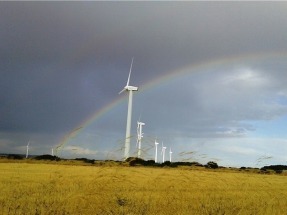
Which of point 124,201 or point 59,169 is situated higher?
point 59,169

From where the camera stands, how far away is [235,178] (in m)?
12.8

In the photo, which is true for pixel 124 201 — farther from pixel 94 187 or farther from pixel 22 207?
pixel 22 207

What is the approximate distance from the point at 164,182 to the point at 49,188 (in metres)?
3.89

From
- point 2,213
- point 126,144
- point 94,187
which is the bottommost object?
point 2,213

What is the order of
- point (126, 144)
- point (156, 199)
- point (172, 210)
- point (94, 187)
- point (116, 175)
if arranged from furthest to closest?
point (156, 199)
point (172, 210)
point (94, 187)
point (116, 175)
point (126, 144)

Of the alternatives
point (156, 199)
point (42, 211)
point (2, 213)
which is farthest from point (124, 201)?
point (156, 199)

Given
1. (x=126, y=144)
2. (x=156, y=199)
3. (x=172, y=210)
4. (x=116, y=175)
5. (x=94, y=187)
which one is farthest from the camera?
(x=156, y=199)

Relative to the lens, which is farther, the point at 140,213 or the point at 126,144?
the point at 140,213

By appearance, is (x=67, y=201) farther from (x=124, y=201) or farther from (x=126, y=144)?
(x=126, y=144)

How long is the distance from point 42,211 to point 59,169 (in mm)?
1514

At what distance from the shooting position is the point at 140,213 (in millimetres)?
9766

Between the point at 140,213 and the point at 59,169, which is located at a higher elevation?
the point at 59,169

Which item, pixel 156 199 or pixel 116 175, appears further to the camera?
pixel 156 199

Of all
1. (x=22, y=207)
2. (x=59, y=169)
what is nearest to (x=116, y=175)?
(x=59, y=169)
